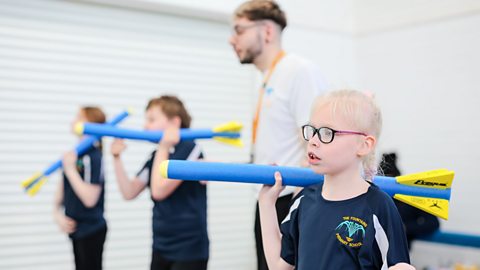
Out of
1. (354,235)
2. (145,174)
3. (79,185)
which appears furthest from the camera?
(79,185)

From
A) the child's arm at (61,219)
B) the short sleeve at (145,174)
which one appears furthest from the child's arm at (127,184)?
→ the child's arm at (61,219)

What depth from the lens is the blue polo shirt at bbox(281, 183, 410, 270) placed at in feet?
5.83

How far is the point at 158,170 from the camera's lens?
126 inches

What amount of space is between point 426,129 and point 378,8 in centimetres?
151

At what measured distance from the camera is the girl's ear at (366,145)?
6.18 feet

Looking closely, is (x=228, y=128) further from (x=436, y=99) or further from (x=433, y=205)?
(x=436, y=99)

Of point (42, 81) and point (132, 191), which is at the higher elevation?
point (42, 81)

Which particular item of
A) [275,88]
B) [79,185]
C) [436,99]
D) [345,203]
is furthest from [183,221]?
[436,99]

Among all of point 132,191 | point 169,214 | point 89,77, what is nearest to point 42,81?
point 89,77

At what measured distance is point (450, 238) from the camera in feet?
17.1

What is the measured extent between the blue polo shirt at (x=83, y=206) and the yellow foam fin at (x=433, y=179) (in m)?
2.48

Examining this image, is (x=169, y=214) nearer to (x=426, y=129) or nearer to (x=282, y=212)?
(x=282, y=212)

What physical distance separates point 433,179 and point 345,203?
366 mm

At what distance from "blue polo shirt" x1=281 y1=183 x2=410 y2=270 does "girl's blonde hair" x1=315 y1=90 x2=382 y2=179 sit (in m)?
0.17
